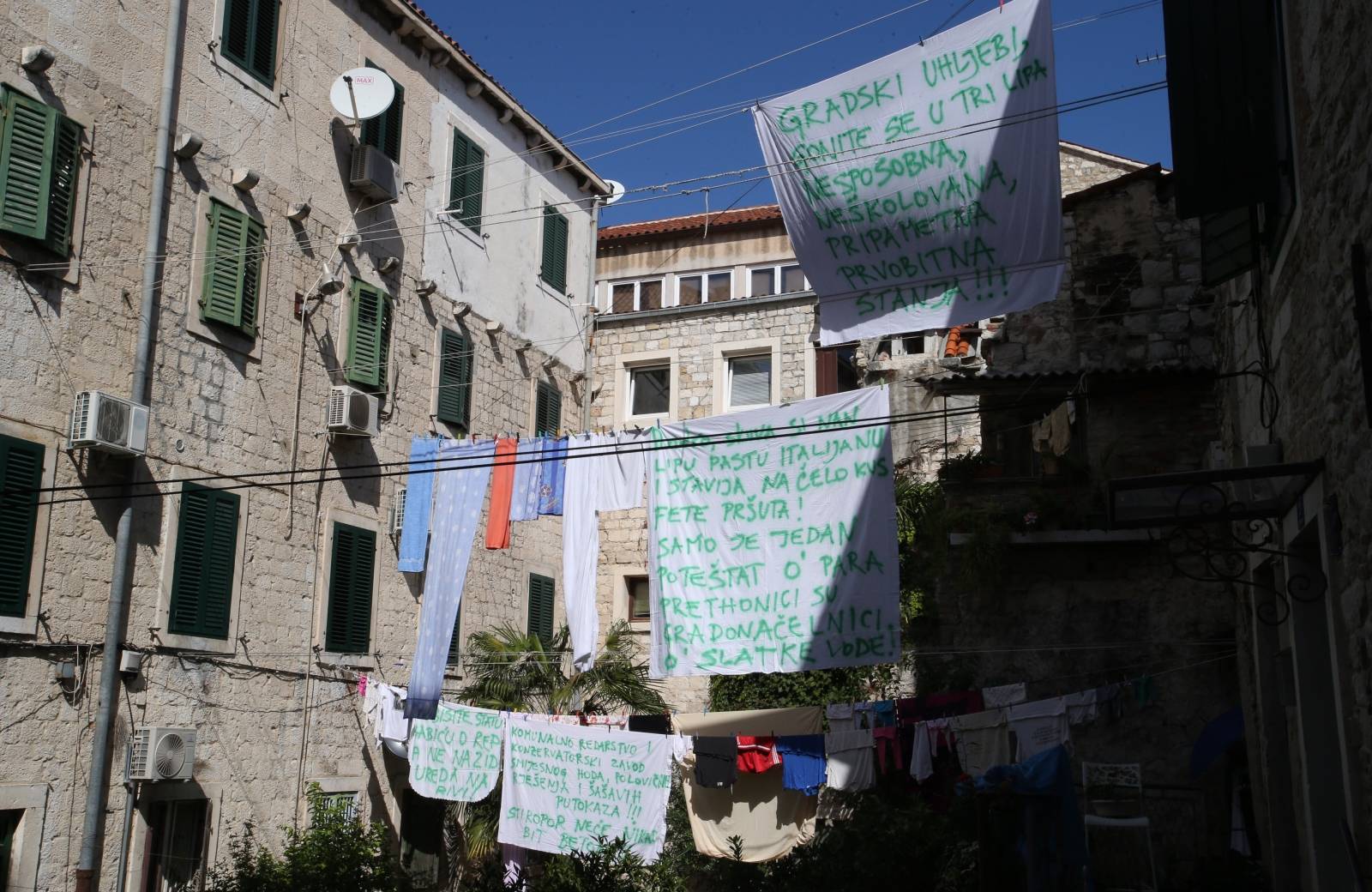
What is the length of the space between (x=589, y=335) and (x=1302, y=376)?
14895mm

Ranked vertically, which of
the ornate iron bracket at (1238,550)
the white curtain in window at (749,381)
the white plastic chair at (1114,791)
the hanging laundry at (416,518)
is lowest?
the white plastic chair at (1114,791)

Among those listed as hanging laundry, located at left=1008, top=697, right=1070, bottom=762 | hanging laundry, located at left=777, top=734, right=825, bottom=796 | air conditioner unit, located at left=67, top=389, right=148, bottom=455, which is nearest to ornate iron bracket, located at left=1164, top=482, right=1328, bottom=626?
hanging laundry, located at left=1008, top=697, right=1070, bottom=762

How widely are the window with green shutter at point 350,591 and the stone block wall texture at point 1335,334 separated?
10.7 meters

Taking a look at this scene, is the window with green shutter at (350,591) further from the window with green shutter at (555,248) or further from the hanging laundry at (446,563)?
the window with green shutter at (555,248)

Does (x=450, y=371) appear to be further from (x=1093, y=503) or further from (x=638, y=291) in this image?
(x=1093, y=503)

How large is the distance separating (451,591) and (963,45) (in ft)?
24.6

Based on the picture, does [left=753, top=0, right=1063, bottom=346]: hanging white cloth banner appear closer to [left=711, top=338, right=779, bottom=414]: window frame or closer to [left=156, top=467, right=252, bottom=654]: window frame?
[left=156, top=467, right=252, bottom=654]: window frame

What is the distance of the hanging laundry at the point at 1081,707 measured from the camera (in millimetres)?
13883

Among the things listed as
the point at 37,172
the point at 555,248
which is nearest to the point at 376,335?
the point at 37,172

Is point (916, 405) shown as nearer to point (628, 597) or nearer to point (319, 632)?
point (628, 597)

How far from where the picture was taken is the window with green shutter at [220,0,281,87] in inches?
543

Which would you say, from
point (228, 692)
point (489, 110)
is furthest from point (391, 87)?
point (228, 692)

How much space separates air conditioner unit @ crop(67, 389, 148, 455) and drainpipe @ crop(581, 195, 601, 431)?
366 inches

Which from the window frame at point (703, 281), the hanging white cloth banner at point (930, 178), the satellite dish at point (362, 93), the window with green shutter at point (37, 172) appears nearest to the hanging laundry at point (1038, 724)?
the hanging white cloth banner at point (930, 178)
